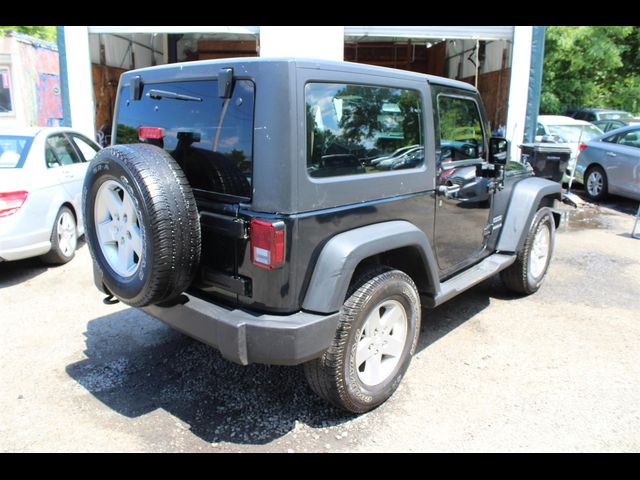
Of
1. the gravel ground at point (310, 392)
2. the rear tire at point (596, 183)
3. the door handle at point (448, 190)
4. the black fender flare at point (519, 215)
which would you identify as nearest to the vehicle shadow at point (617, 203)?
Answer: the rear tire at point (596, 183)

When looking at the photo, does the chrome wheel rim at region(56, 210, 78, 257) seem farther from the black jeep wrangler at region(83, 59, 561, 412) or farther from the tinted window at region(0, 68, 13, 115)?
the tinted window at region(0, 68, 13, 115)

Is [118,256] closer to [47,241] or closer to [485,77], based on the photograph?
[47,241]

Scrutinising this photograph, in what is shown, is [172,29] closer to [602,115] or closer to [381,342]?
[381,342]

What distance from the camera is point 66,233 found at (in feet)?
19.3

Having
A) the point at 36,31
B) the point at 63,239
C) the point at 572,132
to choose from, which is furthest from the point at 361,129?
the point at 36,31

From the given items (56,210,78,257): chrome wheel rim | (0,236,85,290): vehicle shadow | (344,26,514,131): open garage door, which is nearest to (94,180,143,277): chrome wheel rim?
(0,236,85,290): vehicle shadow

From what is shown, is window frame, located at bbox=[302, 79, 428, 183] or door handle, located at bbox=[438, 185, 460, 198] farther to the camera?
door handle, located at bbox=[438, 185, 460, 198]

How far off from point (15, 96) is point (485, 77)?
45.3 feet

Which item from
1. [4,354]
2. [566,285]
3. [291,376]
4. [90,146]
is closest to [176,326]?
[291,376]

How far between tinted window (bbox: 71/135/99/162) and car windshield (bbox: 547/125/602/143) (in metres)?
9.63

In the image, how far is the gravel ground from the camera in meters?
2.80

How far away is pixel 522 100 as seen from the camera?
9602 mm

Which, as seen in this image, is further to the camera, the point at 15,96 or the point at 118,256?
the point at 15,96

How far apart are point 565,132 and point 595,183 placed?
2.06 m
